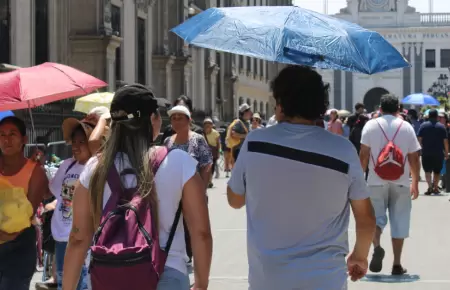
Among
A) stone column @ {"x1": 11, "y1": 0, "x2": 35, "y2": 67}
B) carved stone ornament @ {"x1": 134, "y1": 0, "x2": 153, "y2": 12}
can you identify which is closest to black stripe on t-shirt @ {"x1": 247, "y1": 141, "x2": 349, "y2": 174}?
stone column @ {"x1": 11, "y1": 0, "x2": 35, "y2": 67}

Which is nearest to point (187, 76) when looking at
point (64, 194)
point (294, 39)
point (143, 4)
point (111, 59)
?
point (143, 4)

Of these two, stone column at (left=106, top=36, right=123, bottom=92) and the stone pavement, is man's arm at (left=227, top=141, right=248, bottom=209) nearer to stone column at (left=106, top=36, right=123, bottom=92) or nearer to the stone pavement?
the stone pavement

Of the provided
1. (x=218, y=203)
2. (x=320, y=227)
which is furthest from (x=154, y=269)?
(x=218, y=203)

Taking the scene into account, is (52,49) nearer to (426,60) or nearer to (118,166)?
(118,166)

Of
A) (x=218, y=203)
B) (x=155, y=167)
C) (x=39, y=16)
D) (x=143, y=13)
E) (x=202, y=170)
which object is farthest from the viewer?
(x=143, y=13)

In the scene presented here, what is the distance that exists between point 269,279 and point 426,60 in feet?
301

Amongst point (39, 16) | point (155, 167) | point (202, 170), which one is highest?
point (39, 16)

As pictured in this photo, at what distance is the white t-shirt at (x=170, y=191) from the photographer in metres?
4.32

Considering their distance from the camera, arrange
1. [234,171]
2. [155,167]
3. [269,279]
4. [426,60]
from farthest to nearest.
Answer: [426,60]
[234,171]
[269,279]
[155,167]

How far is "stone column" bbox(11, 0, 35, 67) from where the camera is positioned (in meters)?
19.7

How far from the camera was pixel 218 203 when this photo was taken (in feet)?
62.2

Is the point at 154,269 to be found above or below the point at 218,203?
above

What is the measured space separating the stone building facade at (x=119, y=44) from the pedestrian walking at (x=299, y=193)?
15.4m

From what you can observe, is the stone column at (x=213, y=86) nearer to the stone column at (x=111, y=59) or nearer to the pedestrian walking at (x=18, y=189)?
the stone column at (x=111, y=59)
